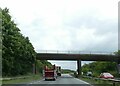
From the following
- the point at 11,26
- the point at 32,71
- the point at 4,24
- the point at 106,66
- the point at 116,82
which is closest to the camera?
the point at 116,82

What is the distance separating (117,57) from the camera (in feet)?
356

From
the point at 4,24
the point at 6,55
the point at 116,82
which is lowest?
the point at 116,82

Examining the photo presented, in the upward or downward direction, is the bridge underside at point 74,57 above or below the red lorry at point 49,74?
above

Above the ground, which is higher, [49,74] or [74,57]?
[74,57]

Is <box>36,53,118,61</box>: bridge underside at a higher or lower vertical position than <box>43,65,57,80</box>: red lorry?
higher

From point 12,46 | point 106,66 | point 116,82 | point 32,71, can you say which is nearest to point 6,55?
point 12,46

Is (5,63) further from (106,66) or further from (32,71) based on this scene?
(106,66)

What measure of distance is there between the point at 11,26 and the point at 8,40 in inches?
90.2

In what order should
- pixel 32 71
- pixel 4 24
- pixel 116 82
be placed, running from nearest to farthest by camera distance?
pixel 116 82 < pixel 4 24 < pixel 32 71

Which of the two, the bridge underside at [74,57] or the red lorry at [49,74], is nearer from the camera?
the red lorry at [49,74]

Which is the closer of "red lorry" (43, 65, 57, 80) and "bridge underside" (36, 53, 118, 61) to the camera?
"red lorry" (43, 65, 57, 80)

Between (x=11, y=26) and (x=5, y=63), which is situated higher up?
(x=11, y=26)

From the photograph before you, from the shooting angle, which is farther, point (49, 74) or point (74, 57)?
point (74, 57)

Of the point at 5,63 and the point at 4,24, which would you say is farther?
the point at 5,63
